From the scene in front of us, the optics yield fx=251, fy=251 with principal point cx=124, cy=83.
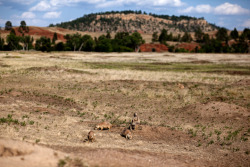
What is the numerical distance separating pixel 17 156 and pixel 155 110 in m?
12.5

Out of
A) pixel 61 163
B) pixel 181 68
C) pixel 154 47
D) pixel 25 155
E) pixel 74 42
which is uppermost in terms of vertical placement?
pixel 74 42

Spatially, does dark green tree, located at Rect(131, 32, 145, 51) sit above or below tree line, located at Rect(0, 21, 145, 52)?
above

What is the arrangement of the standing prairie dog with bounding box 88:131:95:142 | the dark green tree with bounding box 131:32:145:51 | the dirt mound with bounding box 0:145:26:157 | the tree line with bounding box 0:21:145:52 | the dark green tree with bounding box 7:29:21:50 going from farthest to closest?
the dark green tree with bounding box 131:32:145:51
the tree line with bounding box 0:21:145:52
the dark green tree with bounding box 7:29:21:50
the standing prairie dog with bounding box 88:131:95:142
the dirt mound with bounding box 0:145:26:157

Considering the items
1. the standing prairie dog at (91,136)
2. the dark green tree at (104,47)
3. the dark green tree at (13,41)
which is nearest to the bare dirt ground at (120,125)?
the standing prairie dog at (91,136)

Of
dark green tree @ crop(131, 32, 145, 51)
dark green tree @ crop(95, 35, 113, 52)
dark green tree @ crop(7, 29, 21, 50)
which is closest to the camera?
dark green tree @ crop(7, 29, 21, 50)

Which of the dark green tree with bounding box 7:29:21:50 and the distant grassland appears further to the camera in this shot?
the dark green tree with bounding box 7:29:21:50

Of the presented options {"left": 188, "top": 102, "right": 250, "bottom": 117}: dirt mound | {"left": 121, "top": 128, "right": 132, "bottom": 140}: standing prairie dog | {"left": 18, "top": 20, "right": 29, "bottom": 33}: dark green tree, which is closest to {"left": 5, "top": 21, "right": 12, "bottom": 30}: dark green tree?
{"left": 18, "top": 20, "right": 29, "bottom": 33}: dark green tree

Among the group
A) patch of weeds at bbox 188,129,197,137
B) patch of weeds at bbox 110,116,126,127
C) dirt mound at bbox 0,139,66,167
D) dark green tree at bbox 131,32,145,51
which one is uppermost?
dark green tree at bbox 131,32,145,51

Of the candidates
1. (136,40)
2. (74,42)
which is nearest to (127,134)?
(74,42)

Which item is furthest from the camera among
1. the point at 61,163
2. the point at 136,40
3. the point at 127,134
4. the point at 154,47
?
the point at 154,47

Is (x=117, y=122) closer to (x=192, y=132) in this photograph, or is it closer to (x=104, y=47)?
(x=192, y=132)

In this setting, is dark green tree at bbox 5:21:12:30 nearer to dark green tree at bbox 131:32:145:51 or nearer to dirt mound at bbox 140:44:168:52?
dirt mound at bbox 140:44:168:52

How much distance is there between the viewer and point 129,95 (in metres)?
23.9

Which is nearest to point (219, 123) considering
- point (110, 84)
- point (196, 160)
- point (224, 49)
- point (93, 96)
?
point (196, 160)
